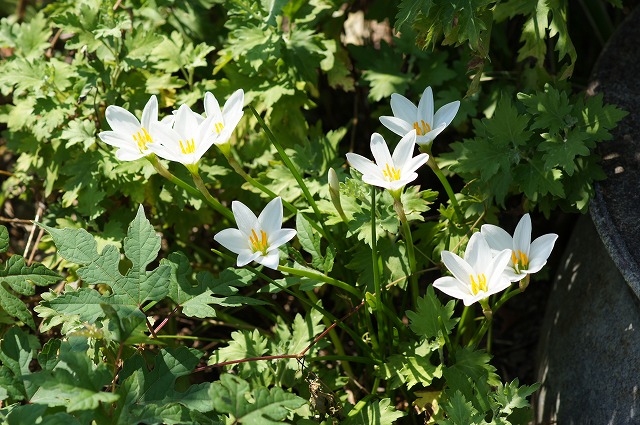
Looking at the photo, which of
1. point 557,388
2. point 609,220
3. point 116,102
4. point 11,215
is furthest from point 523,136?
point 11,215

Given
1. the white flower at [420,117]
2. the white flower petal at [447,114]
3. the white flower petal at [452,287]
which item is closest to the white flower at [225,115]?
the white flower at [420,117]

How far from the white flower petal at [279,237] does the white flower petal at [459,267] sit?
0.34 metres

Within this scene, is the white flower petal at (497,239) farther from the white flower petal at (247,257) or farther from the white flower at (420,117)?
the white flower petal at (247,257)

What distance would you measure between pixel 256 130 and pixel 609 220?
112cm

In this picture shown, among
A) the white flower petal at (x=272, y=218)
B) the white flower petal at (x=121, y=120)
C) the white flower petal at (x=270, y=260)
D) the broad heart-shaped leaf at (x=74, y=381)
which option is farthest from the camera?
the white flower petal at (x=121, y=120)

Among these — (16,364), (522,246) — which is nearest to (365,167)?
(522,246)

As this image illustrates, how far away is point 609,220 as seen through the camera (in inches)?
72.3

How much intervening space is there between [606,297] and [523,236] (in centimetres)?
42

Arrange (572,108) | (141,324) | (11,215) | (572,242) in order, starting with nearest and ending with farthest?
(141,324) → (572,108) → (572,242) → (11,215)

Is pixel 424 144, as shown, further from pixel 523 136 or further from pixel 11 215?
pixel 11 215

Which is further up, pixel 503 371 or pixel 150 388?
pixel 150 388

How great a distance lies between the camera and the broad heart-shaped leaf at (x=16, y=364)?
Result: 160 cm

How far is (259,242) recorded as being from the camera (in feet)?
5.47

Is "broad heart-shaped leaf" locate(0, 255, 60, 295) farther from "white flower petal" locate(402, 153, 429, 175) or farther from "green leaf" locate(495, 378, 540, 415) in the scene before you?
"green leaf" locate(495, 378, 540, 415)
